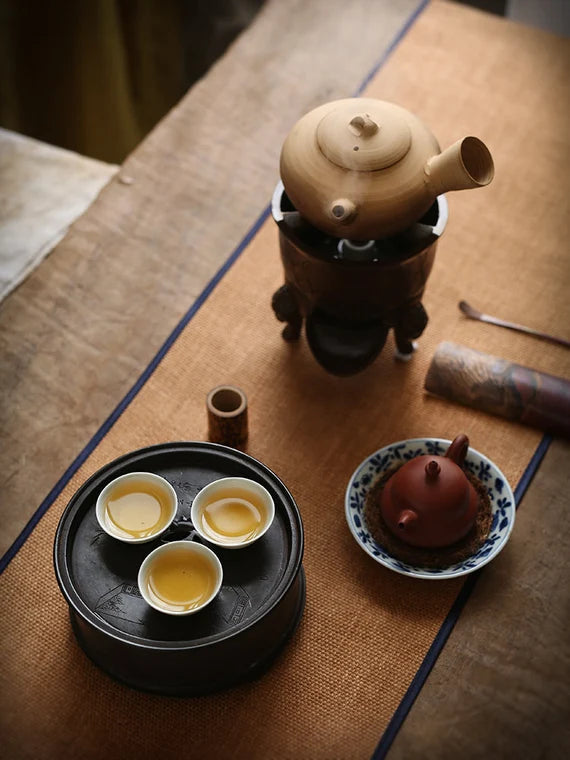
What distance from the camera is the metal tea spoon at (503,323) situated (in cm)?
171

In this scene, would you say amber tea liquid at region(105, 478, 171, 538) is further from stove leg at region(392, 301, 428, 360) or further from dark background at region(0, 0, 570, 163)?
dark background at region(0, 0, 570, 163)

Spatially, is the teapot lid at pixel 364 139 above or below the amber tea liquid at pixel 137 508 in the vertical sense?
above

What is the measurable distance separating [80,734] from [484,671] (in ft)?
1.93

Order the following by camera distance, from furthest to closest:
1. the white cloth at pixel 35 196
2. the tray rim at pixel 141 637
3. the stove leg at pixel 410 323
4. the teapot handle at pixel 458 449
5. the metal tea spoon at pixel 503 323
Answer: the white cloth at pixel 35 196 < the metal tea spoon at pixel 503 323 < the stove leg at pixel 410 323 < the teapot handle at pixel 458 449 < the tray rim at pixel 141 637

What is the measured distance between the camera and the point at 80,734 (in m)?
1.27

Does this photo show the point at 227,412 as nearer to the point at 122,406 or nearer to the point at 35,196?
the point at 122,406

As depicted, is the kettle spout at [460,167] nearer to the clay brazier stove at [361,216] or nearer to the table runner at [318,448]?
the clay brazier stove at [361,216]

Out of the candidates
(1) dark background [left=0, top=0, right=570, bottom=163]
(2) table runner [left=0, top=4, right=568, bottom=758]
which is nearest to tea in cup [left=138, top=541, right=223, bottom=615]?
(2) table runner [left=0, top=4, right=568, bottom=758]

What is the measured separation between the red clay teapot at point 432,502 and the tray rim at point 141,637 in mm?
171

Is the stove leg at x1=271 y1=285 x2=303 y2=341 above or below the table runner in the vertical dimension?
above

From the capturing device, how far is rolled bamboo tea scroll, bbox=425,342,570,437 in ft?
5.15

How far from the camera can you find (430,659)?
1.34 m

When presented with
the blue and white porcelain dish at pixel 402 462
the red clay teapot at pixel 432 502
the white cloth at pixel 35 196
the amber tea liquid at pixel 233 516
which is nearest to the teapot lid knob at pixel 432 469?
the red clay teapot at pixel 432 502

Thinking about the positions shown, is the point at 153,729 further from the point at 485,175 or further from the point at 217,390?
the point at 485,175
